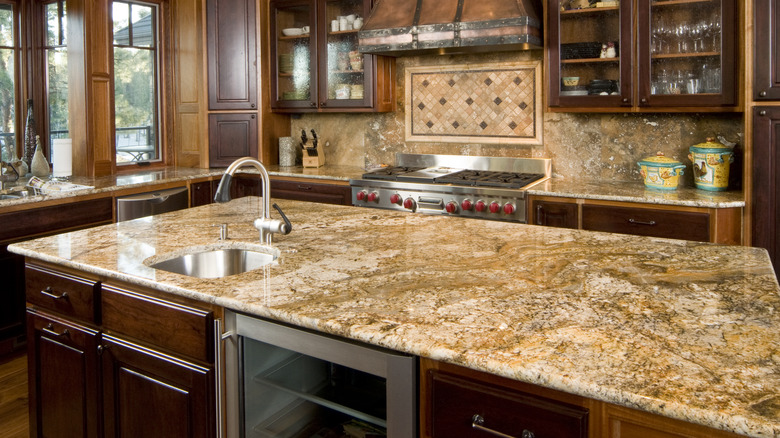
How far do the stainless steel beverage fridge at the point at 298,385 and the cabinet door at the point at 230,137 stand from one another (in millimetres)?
3718

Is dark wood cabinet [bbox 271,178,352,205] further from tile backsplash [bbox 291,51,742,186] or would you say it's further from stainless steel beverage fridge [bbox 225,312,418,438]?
A: stainless steel beverage fridge [bbox 225,312,418,438]

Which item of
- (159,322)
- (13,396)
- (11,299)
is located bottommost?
(13,396)

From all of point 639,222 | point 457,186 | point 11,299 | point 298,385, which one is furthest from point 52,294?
point 639,222

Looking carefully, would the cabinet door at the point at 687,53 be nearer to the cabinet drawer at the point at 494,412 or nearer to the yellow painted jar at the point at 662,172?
the yellow painted jar at the point at 662,172

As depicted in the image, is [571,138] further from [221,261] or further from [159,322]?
[159,322]

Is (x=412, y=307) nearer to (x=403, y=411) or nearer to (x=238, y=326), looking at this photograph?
(x=403, y=411)

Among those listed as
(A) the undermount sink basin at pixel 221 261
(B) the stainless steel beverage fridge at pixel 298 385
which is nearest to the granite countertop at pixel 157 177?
(A) the undermount sink basin at pixel 221 261

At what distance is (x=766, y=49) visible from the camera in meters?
3.21

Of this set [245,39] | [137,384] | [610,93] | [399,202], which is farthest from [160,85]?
[137,384]

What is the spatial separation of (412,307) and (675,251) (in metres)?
1.06

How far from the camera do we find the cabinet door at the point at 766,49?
319 centimetres

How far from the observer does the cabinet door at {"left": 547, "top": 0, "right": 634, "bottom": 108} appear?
149 inches

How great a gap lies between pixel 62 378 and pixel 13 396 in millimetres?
1319

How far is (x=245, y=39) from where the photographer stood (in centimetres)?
514
